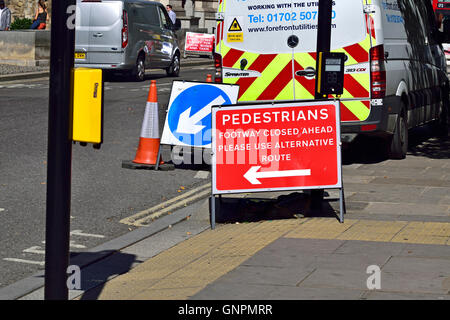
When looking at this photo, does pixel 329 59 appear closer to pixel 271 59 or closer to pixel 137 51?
pixel 271 59

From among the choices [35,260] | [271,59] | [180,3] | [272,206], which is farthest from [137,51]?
[180,3]

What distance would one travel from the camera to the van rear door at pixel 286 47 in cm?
1176

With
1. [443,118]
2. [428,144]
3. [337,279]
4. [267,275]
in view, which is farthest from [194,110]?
[443,118]

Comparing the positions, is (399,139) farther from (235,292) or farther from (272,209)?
(235,292)

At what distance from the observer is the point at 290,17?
39.3ft

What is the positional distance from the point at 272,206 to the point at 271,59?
11.3 ft

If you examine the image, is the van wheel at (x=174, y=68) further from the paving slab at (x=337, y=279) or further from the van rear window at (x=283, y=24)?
the paving slab at (x=337, y=279)

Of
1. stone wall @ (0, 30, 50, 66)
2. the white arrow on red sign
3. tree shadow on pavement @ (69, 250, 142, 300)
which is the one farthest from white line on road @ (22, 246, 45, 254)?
stone wall @ (0, 30, 50, 66)

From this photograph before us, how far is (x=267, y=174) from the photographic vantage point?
8734 millimetres

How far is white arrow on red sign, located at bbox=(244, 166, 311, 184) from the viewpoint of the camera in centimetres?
872

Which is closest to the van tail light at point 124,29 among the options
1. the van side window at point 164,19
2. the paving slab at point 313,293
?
the van side window at point 164,19

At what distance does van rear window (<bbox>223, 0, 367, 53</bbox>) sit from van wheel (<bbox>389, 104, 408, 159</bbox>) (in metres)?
1.59

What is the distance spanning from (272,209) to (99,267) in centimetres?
248

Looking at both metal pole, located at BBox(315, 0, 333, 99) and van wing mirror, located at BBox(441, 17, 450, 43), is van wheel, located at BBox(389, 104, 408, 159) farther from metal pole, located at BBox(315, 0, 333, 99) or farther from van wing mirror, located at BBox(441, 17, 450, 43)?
metal pole, located at BBox(315, 0, 333, 99)
